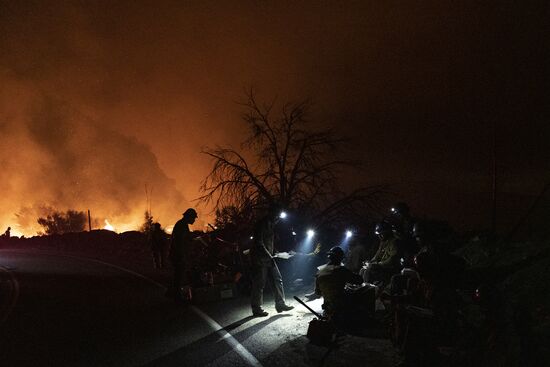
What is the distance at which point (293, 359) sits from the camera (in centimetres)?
559

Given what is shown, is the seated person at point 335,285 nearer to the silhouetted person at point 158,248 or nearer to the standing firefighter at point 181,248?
the standing firefighter at point 181,248

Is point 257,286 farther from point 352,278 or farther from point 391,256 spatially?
point 391,256

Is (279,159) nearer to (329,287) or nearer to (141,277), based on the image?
(141,277)

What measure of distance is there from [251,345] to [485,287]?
3.33 meters

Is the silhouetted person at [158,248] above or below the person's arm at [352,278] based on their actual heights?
above

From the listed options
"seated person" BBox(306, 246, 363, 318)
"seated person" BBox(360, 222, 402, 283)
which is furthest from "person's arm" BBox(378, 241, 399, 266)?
"seated person" BBox(306, 246, 363, 318)

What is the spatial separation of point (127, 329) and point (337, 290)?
12.4ft

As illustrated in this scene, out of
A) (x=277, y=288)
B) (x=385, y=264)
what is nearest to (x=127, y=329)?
(x=277, y=288)

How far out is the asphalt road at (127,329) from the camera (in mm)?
5926

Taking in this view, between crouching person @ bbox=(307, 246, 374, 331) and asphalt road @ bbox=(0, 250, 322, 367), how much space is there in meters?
0.69

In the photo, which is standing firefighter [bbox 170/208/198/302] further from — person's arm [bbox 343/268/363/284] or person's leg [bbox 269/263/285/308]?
person's arm [bbox 343/268/363/284]

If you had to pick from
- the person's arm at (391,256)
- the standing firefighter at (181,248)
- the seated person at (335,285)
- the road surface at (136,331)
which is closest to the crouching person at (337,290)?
the seated person at (335,285)

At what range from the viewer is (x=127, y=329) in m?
7.48

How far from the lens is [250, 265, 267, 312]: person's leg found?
26.8 feet
